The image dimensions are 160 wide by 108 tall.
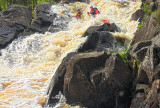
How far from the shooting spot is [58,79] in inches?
280

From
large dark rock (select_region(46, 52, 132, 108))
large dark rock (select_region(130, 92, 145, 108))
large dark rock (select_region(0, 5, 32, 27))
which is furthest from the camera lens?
large dark rock (select_region(0, 5, 32, 27))

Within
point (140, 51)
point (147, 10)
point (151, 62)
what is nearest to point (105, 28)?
point (147, 10)

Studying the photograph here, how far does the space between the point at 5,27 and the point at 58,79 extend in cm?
1043

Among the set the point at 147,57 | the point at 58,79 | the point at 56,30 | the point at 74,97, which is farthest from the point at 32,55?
the point at 147,57

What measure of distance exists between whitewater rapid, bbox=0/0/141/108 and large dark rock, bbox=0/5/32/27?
2640 mm

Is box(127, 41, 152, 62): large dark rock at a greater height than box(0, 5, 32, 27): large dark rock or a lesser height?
greater

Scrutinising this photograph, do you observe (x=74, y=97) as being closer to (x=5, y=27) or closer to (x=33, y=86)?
(x=33, y=86)

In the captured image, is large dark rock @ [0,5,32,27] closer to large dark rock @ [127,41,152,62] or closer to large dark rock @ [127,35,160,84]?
large dark rock @ [127,41,152,62]

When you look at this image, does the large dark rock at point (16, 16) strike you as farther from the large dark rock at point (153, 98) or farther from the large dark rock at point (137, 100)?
the large dark rock at point (153, 98)

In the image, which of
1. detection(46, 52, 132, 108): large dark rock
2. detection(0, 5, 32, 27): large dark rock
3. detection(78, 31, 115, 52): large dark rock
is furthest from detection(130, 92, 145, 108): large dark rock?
detection(0, 5, 32, 27): large dark rock

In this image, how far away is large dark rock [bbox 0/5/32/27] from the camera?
16.6 m

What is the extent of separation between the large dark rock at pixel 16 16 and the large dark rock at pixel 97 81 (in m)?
11.2

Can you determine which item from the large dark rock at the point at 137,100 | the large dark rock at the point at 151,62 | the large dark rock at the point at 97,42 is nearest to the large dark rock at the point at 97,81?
the large dark rock at the point at 137,100

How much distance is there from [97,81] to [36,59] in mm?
6594
